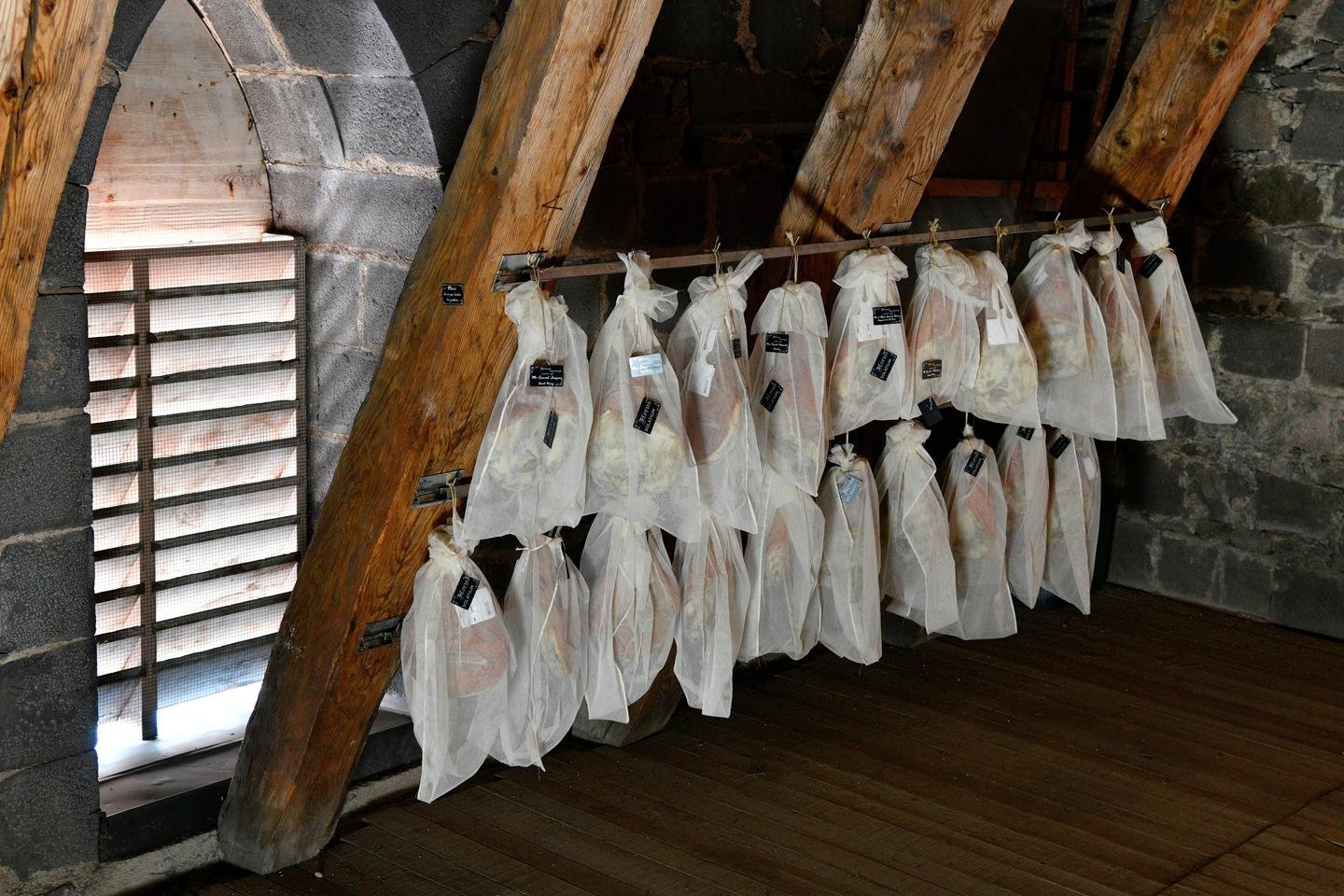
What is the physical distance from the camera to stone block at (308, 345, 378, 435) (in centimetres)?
306

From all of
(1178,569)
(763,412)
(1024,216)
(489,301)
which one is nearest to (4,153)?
(489,301)

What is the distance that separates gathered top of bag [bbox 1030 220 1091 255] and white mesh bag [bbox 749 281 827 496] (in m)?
0.69

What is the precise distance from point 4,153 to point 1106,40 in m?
3.66

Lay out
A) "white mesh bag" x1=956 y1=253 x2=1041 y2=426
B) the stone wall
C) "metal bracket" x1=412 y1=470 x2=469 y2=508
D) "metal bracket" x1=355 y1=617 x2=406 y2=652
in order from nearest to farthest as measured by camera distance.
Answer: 1. "metal bracket" x1=412 y1=470 x2=469 y2=508
2. "metal bracket" x1=355 y1=617 x2=406 y2=652
3. "white mesh bag" x1=956 y1=253 x2=1041 y2=426
4. the stone wall

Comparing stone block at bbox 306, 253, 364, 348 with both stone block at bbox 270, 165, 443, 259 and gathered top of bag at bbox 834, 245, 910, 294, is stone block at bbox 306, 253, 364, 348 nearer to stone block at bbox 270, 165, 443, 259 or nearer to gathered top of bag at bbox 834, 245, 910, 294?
stone block at bbox 270, 165, 443, 259

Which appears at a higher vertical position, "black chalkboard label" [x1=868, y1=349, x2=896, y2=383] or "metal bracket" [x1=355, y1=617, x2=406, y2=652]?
"black chalkboard label" [x1=868, y1=349, x2=896, y2=383]

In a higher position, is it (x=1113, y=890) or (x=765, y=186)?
(x=765, y=186)

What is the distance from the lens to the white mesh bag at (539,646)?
109 inches

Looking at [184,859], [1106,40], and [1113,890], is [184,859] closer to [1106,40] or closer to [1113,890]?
[1113,890]

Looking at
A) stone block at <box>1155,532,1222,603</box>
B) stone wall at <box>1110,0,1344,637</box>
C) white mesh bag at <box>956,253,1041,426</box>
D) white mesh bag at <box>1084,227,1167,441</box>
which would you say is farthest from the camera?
stone block at <box>1155,532,1222,603</box>

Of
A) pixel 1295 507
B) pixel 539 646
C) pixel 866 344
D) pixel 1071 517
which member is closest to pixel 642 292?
Answer: pixel 866 344

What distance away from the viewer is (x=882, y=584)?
11.3 ft

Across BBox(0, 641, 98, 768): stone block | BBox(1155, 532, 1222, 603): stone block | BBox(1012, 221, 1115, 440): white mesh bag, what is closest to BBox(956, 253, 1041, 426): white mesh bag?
BBox(1012, 221, 1115, 440): white mesh bag

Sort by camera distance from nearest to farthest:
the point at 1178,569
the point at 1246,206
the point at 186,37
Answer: the point at 186,37 → the point at 1246,206 → the point at 1178,569
